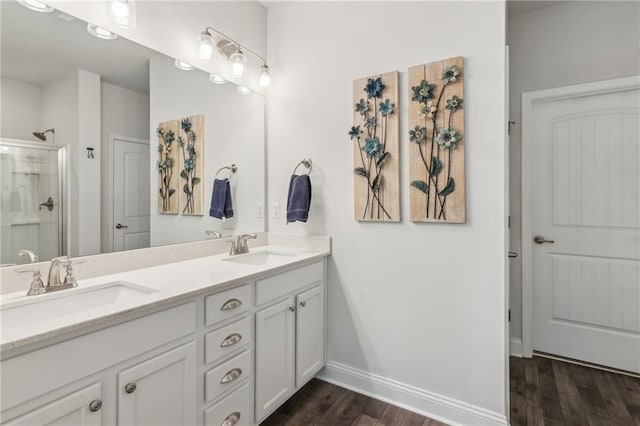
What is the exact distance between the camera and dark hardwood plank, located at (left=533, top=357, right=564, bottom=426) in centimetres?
179

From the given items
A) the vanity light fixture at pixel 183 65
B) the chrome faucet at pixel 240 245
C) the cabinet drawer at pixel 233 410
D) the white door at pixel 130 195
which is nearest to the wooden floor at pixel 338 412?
the cabinet drawer at pixel 233 410

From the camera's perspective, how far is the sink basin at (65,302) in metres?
1.09

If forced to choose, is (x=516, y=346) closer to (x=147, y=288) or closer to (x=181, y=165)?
(x=147, y=288)

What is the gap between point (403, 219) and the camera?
6.23ft

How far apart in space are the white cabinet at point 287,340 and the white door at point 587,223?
5.96ft

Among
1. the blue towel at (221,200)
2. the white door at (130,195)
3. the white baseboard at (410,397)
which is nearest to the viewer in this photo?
the white door at (130,195)

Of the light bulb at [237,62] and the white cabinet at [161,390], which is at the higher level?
the light bulb at [237,62]

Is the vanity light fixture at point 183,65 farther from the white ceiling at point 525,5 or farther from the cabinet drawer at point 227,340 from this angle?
the white ceiling at point 525,5

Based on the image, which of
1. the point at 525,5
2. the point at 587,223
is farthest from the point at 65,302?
the point at 525,5

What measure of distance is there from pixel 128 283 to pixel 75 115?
799 mm

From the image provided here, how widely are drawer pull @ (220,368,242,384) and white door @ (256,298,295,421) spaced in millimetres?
127

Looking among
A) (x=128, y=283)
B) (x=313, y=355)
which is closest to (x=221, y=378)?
(x=128, y=283)

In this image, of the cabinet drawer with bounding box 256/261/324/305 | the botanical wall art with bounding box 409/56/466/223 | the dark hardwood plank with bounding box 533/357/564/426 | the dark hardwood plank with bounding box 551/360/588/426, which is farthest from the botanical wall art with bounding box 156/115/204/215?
the dark hardwood plank with bounding box 551/360/588/426

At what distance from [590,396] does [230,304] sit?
2325 millimetres
